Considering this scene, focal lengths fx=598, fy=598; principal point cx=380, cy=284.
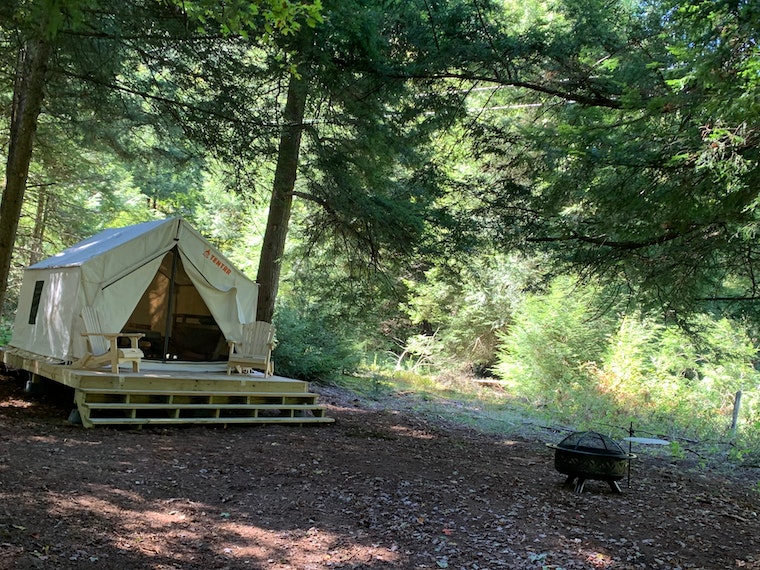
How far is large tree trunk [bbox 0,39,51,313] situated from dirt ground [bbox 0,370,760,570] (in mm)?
2177

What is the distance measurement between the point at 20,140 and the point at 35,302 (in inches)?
96.4

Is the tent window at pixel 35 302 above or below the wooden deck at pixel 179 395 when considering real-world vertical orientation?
above

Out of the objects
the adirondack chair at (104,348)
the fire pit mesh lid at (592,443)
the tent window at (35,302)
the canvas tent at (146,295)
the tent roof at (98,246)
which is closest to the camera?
the fire pit mesh lid at (592,443)

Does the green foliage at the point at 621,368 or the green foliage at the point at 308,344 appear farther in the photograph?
the green foliage at the point at 621,368

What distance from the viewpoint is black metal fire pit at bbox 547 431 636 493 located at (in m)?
5.13

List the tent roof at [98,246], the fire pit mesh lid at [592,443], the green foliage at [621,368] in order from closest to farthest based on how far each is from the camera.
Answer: the fire pit mesh lid at [592,443]
the tent roof at [98,246]
the green foliage at [621,368]

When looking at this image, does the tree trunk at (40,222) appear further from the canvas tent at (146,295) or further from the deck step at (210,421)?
the deck step at (210,421)

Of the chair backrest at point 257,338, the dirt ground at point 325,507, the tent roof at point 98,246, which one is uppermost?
the tent roof at point 98,246

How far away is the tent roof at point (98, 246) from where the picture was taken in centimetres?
758

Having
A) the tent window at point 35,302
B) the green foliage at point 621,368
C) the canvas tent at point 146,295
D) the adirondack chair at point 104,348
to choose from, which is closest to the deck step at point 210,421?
the adirondack chair at point 104,348

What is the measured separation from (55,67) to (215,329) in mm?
3985

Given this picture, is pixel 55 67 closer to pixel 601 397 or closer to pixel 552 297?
pixel 601 397

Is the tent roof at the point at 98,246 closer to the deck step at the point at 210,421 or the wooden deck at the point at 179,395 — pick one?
the wooden deck at the point at 179,395

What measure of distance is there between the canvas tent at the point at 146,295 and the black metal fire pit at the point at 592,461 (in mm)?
4996
